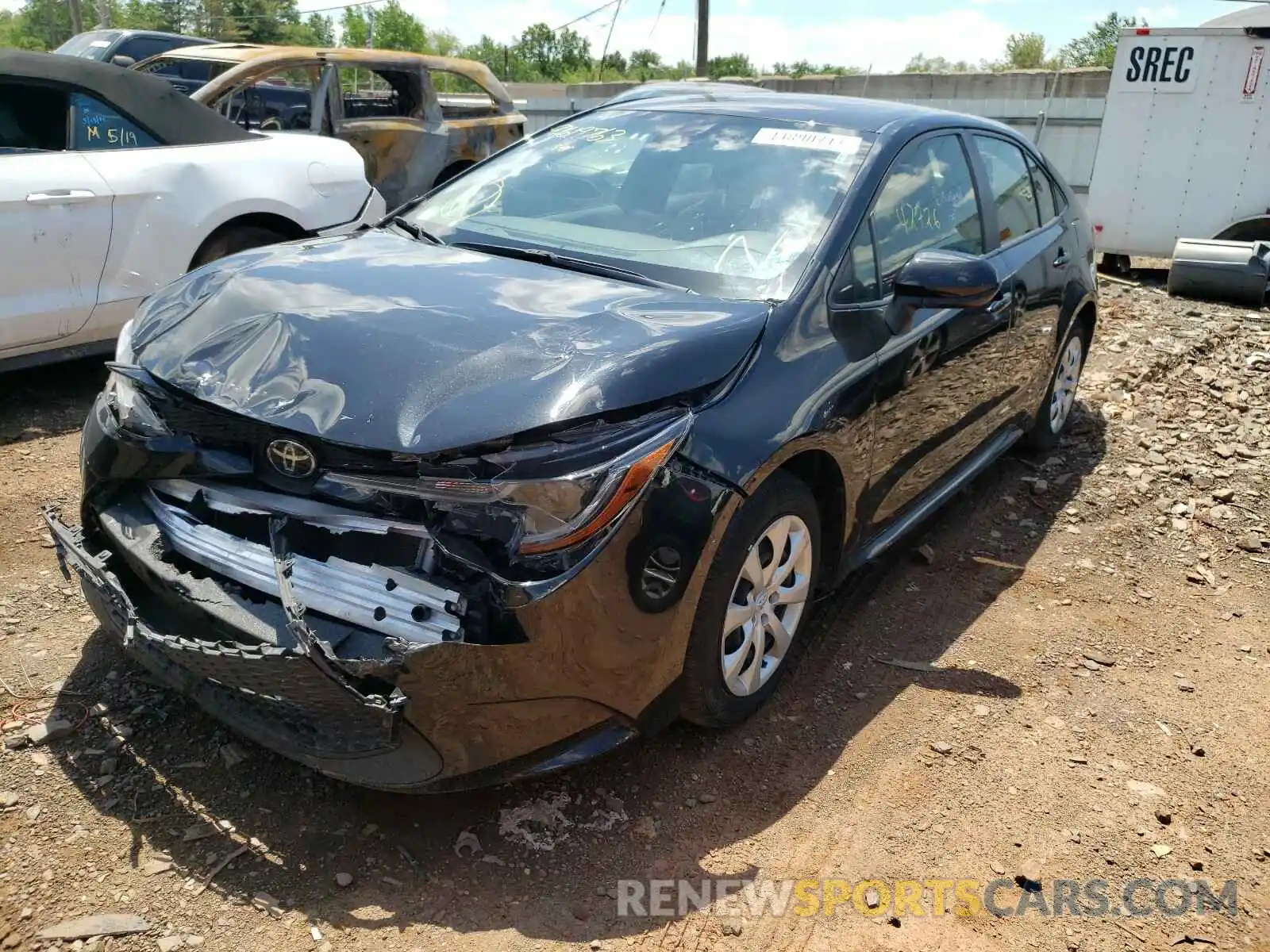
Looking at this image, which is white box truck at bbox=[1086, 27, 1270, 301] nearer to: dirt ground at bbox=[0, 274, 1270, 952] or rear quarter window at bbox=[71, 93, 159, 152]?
dirt ground at bbox=[0, 274, 1270, 952]

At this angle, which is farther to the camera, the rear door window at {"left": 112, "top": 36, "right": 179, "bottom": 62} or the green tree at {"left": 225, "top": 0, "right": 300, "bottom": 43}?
the green tree at {"left": 225, "top": 0, "right": 300, "bottom": 43}

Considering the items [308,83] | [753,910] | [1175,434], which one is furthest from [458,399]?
[308,83]

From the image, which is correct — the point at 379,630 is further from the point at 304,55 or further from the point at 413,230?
the point at 304,55

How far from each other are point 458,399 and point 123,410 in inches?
42.1

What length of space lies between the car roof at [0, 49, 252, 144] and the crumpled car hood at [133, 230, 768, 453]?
2572 millimetres

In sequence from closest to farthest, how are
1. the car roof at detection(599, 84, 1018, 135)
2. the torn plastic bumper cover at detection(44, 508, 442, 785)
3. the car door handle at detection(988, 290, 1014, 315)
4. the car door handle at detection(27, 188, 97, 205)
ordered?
the torn plastic bumper cover at detection(44, 508, 442, 785) → the car roof at detection(599, 84, 1018, 135) → the car door handle at detection(988, 290, 1014, 315) → the car door handle at detection(27, 188, 97, 205)

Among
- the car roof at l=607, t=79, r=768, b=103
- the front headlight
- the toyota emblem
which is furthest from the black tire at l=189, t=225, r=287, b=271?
the front headlight

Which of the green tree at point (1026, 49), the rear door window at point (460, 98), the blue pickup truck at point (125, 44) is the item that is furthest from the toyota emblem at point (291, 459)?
the green tree at point (1026, 49)

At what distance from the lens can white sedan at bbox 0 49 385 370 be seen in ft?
15.2

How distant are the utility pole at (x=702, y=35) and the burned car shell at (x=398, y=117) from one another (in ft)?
41.4

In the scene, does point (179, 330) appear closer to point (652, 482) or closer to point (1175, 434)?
point (652, 482)

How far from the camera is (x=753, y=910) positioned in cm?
244

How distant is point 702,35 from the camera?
21328 mm

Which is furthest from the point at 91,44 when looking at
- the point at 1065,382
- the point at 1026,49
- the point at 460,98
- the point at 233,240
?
the point at 1026,49
